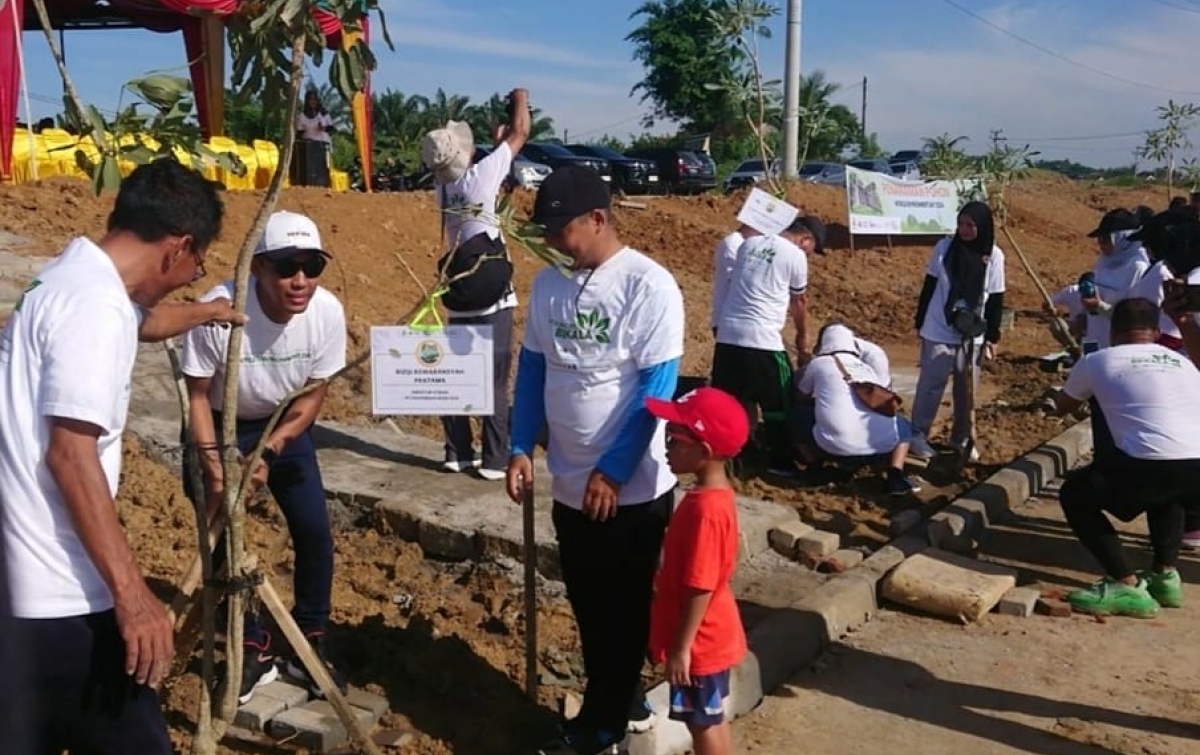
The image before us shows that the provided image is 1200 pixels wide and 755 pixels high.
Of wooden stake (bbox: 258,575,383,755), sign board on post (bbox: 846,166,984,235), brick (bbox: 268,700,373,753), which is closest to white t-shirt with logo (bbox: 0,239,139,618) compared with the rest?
wooden stake (bbox: 258,575,383,755)

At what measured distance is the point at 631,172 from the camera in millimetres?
28609

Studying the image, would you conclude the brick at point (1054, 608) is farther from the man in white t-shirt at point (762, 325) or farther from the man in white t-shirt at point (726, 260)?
the man in white t-shirt at point (726, 260)

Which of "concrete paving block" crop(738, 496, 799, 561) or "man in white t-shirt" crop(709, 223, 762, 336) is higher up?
"man in white t-shirt" crop(709, 223, 762, 336)

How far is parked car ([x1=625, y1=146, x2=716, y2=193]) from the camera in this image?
1192 inches

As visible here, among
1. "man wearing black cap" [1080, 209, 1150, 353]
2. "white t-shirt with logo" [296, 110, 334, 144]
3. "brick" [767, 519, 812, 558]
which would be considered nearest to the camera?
"brick" [767, 519, 812, 558]

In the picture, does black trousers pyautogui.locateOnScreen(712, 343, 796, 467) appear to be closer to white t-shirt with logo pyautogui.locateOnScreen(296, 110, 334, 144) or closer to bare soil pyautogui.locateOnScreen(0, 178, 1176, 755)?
bare soil pyautogui.locateOnScreen(0, 178, 1176, 755)

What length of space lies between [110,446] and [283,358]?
124cm

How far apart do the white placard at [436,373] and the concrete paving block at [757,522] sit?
2.15 m

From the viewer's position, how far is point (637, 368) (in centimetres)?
349

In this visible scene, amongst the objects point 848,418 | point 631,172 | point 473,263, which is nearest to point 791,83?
point 631,172

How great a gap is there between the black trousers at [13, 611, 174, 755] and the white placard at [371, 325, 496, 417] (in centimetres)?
136

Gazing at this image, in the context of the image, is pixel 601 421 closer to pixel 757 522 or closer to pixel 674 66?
pixel 757 522

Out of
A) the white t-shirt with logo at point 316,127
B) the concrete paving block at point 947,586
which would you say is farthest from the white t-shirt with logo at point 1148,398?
the white t-shirt with logo at point 316,127

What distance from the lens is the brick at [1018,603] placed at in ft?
17.6
